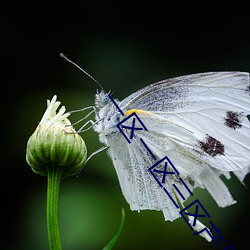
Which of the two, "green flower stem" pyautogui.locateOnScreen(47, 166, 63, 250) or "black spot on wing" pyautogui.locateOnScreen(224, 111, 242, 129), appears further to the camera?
"black spot on wing" pyautogui.locateOnScreen(224, 111, 242, 129)

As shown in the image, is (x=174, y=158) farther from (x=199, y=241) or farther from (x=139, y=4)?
(x=139, y=4)

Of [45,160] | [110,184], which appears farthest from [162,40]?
[45,160]

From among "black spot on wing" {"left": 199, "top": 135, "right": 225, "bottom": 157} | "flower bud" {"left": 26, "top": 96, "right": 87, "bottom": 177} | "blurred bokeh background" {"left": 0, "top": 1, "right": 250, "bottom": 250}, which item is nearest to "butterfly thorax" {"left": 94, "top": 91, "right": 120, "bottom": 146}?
"flower bud" {"left": 26, "top": 96, "right": 87, "bottom": 177}

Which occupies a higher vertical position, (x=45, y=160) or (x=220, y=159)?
(x=45, y=160)

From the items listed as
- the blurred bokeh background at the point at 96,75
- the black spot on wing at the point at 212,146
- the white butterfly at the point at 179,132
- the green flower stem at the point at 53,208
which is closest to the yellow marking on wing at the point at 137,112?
the white butterfly at the point at 179,132

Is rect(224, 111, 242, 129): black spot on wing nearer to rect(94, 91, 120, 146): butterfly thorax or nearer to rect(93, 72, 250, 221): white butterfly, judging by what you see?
rect(93, 72, 250, 221): white butterfly

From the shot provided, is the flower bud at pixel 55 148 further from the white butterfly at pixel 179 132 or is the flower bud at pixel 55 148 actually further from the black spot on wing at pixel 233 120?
the black spot on wing at pixel 233 120

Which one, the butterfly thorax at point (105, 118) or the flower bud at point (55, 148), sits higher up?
the butterfly thorax at point (105, 118)

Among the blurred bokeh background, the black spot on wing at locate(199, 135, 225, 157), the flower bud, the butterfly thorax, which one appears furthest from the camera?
the blurred bokeh background
